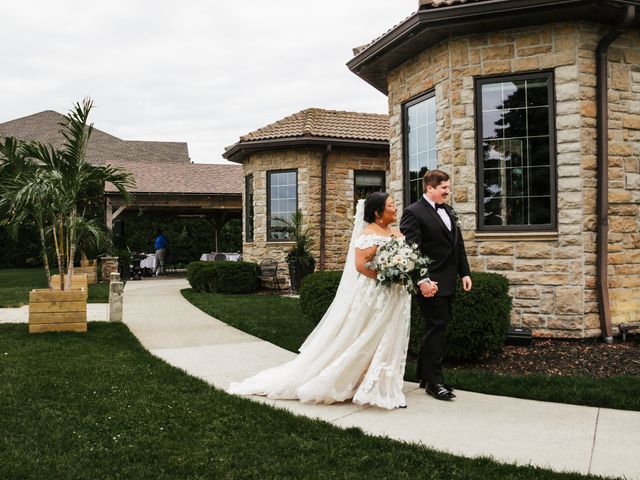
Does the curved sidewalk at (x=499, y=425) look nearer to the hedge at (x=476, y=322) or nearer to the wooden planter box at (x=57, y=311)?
the hedge at (x=476, y=322)

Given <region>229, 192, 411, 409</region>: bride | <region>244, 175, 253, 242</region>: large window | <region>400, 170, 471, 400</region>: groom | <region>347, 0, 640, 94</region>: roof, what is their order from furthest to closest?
<region>244, 175, 253, 242</region>: large window < <region>347, 0, 640, 94</region>: roof < <region>400, 170, 471, 400</region>: groom < <region>229, 192, 411, 409</region>: bride

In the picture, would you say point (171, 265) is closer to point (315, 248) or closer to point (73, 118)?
point (315, 248)

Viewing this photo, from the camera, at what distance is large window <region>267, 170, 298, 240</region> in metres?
15.4

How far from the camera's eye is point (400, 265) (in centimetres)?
470

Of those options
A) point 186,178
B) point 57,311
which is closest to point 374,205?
point 57,311

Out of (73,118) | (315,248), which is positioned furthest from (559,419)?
(315,248)

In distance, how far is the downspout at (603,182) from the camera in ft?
24.2

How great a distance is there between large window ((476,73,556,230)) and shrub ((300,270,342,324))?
227 centimetres

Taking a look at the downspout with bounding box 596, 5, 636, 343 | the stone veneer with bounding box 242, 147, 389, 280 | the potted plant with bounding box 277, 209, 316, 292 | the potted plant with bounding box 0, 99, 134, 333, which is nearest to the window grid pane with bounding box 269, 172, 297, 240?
the stone veneer with bounding box 242, 147, 389, 280

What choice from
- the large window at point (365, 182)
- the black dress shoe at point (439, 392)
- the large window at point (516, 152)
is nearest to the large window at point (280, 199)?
the large window at point (365, 182)

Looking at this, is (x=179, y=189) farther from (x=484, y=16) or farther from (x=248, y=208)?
(x=484, y=16)

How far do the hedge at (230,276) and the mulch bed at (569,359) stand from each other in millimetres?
8805

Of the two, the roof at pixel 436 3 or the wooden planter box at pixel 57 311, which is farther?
the wooden planter box at pixel 57 311

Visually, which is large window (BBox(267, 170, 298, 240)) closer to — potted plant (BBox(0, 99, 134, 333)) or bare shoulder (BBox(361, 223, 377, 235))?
potted plant (BBox(0, 99, 134, 333))
